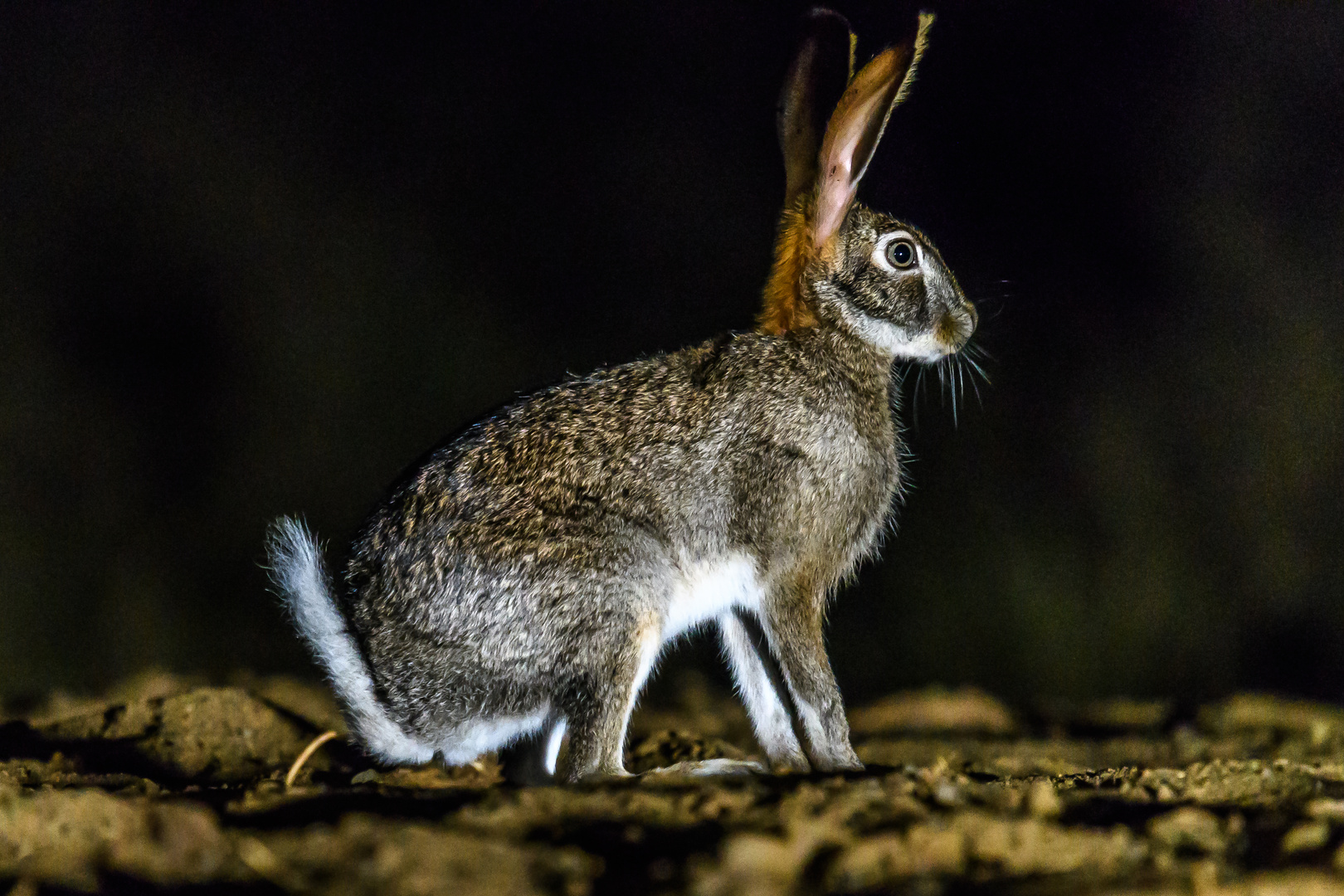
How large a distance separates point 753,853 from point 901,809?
52 cm

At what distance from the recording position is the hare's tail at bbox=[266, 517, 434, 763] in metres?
3.95

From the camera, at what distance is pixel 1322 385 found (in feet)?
21.1

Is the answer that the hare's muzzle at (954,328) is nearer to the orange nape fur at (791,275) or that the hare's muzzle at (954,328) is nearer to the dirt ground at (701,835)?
the orange nape fur at (791,275)

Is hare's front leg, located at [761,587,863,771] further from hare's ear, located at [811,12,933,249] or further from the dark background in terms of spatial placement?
the dark background

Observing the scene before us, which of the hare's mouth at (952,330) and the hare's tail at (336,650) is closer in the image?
the hare's tail at (336,650)

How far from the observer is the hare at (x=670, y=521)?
12.6ft

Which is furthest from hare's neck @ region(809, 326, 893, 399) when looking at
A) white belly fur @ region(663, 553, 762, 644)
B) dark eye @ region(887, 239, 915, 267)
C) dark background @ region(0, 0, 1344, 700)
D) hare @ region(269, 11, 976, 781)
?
dark background @ region(0, 0, 1344, 700)

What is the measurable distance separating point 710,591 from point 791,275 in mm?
1441

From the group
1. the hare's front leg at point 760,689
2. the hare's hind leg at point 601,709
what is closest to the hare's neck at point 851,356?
the hare's front leg at point 760,689

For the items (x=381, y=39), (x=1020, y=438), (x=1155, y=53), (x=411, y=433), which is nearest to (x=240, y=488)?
(x=411, y=433)

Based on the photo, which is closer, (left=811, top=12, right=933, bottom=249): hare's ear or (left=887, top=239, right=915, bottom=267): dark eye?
(left=811, top=12, right=933, bottom=249): hare's ear

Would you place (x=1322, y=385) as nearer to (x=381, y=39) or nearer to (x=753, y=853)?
(x=753, y=853)

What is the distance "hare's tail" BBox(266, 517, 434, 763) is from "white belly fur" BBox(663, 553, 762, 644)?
1020 mm

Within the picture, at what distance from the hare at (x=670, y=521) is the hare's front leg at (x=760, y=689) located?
0.01 m
